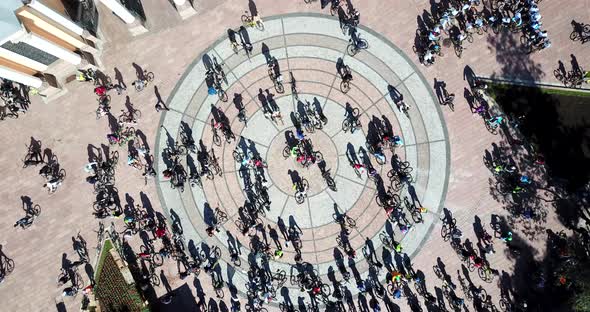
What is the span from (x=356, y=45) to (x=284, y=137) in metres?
8.89

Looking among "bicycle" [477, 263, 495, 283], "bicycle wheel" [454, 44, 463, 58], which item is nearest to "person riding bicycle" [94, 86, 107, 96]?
"bicycle wheel" [454, 44, 463, 58]

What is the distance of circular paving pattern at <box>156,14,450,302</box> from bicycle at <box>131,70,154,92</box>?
2.21 metres

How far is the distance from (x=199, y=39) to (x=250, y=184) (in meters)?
11.9

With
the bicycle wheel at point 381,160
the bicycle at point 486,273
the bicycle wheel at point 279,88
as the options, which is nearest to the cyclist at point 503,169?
the bicycle at point 486,273

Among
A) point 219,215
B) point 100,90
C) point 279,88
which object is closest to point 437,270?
point 219,215

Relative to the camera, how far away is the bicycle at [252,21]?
3556 centimetres

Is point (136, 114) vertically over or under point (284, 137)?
over

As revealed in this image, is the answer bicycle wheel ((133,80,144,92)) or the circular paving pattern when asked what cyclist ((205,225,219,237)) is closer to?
the circular paving pattern

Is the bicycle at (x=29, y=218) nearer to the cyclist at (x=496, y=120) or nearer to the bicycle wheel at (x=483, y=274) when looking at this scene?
the bicycle wheel at (x=483, y=274)

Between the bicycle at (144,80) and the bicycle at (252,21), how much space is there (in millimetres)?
8355

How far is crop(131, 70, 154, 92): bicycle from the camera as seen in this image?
118 feet

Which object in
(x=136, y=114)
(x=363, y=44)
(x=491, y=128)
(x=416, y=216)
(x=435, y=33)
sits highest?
(x=136, y=114)

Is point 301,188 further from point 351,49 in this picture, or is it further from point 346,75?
point 351,49

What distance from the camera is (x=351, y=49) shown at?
35.5 m
